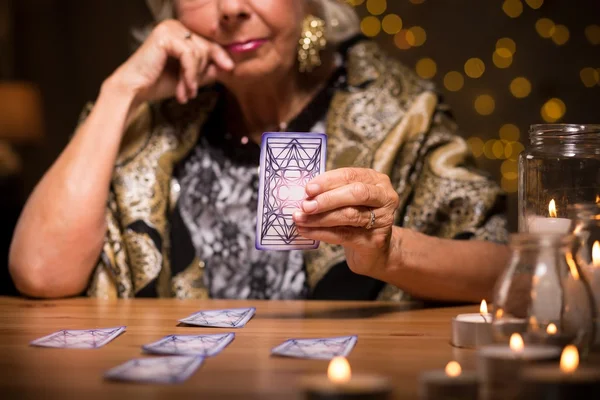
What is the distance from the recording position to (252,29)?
182 cm

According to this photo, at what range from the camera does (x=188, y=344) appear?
104 centimetres

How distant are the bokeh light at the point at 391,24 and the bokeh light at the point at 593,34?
88 cm

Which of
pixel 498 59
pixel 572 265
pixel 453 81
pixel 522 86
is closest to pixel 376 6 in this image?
pixel 453 81

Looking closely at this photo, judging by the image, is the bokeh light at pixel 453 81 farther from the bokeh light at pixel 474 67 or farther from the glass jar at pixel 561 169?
the glass jar at pixel 561 169

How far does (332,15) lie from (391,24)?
1.84 m

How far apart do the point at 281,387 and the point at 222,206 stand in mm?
1171

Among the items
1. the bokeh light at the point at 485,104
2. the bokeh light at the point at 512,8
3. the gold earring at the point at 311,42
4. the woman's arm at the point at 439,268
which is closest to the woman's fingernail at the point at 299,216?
the woman's arm at the point at 439,268

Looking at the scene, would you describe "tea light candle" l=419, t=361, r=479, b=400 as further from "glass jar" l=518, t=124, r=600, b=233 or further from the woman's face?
the woman's face

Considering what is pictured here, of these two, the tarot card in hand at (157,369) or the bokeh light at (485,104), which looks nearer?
the tarot card in hand at (157,369)

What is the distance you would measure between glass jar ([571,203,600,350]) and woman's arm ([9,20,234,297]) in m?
1.07

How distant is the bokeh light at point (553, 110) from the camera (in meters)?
3.77

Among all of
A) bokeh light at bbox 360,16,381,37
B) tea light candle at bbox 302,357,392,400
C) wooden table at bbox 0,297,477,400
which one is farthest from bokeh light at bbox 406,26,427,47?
tea light candle at bbox 302,357,392,400

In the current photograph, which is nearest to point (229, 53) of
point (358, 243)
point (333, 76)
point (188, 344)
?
point (333, 76)

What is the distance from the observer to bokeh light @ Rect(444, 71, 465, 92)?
12.6 ft
